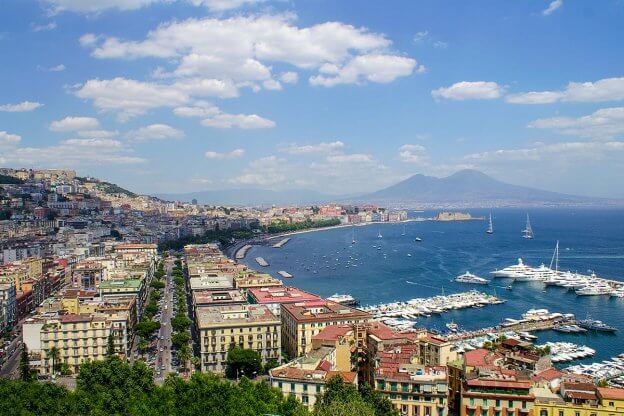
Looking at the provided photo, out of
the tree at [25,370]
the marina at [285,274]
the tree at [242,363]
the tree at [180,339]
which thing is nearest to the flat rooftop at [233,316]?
the tree at [180,339]

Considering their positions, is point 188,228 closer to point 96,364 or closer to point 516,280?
point 516,280

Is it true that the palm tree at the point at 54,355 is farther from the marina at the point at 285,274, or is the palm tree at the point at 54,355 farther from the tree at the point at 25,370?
the marina at the point at 285,274

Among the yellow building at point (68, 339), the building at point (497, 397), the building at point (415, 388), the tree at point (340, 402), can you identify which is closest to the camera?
the tree at point (340, 402)

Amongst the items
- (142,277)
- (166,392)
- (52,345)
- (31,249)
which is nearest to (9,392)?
(166,392)

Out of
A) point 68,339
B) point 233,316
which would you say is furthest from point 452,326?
point 68,339

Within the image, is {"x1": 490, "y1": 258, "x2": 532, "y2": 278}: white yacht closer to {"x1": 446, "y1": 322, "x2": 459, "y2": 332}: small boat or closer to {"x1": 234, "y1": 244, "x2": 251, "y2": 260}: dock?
{"x1": 446, "y1": 322, "x2": 459, "y2": 332}: small boat

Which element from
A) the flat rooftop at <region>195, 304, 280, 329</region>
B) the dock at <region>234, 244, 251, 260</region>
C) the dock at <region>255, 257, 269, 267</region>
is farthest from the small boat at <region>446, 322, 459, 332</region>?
the dock at <region>234, 244, 251, 260</region>
